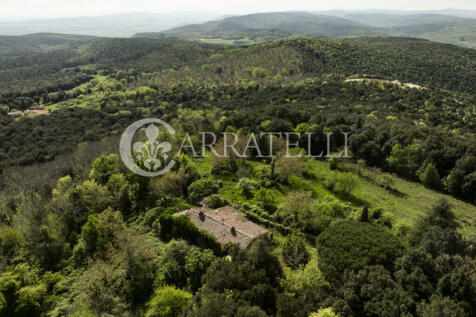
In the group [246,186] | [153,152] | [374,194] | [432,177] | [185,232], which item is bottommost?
[374,194]

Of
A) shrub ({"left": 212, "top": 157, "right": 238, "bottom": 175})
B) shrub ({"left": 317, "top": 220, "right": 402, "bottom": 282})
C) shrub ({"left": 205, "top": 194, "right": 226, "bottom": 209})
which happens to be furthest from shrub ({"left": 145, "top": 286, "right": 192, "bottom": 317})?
shrub ({"left": 212, "top": 157, "right": 238, "bottom": 175})

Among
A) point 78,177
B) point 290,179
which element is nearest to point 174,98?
point 78,177

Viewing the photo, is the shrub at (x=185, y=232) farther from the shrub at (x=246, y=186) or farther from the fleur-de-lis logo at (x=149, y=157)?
the fleur-de-lis logo at (x=149, y=157)

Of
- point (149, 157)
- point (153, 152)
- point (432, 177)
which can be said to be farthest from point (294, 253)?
point (432, 177)

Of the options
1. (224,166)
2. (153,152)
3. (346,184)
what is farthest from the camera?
(224,166)

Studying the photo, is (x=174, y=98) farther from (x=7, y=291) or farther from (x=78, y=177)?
(x=7, y=291)

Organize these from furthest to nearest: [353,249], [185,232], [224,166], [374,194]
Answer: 1. [224,166]
2. [374,194]
3. [185,232]
4. [353,249]

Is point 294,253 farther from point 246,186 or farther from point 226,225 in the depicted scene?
point 246,186
